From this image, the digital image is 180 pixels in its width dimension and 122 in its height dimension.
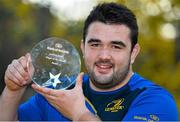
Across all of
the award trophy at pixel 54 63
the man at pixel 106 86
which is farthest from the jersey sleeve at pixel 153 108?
the award trophy at pixel 54 63

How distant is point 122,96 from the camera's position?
3781 mm

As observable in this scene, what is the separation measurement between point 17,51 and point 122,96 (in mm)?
15866

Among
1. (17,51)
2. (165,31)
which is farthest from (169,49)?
(17,51)

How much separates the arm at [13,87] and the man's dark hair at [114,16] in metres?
0.53

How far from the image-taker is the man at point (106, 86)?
138 inches

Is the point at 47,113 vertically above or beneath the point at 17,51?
above

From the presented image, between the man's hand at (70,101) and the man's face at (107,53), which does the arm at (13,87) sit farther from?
the man's face at (107,53)

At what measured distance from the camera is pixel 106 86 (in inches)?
150

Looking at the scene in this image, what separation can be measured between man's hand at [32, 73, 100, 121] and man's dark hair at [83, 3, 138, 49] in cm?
63

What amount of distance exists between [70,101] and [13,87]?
0.58 meters

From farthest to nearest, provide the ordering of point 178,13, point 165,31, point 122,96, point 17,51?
1. point 17,51
2. point 165,31
3. point 178,13
4. point 122,96

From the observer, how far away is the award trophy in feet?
12.0

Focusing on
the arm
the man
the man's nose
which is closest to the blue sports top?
the man

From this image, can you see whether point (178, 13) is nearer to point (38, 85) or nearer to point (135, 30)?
point (135, 30)
